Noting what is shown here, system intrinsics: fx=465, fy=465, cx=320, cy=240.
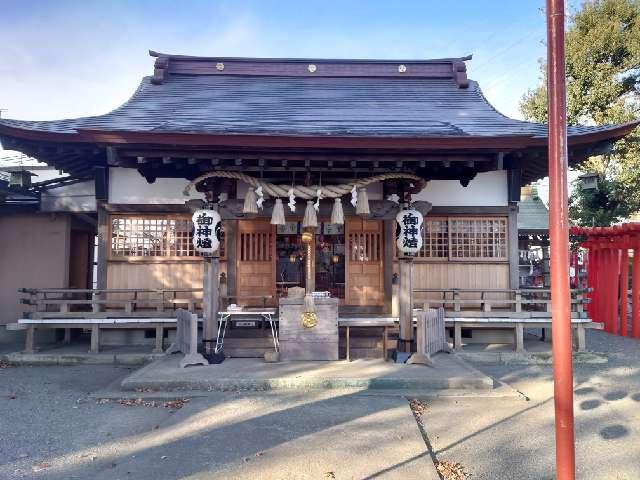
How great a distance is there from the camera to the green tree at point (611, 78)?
15141mm

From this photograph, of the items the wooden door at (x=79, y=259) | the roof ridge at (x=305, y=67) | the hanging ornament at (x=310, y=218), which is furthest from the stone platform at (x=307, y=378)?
the roof ridge at (x=305, y=67)

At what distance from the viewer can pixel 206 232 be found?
7.80m

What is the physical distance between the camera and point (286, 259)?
428 inches

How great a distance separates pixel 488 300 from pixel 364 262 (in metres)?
2.69

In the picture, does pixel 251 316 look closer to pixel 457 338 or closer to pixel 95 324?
pixel 95 324

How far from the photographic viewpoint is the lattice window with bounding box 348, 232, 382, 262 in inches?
407

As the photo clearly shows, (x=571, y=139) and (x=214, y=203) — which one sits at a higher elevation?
(x=571, y=139)

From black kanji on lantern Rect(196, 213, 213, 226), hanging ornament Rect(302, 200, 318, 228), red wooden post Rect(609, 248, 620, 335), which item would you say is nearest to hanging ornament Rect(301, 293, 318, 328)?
hanging ornament Rect(302, 200, 318, 228)

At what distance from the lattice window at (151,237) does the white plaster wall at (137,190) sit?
39 cm

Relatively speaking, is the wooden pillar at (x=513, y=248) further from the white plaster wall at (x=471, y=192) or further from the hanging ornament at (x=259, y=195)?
the hanging ornament at (x=259, y=195)

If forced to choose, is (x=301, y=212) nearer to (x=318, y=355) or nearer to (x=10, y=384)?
(x=318, y=355)

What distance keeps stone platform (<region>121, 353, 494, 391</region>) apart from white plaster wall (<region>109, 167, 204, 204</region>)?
13.0 feet

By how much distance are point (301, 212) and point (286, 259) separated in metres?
1.40

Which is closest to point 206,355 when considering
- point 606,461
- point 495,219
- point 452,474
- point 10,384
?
point 10,384
